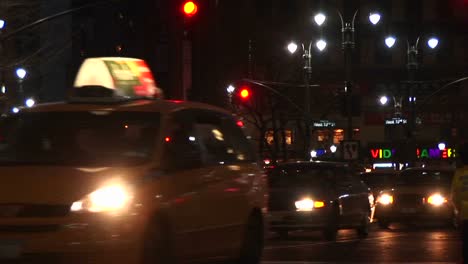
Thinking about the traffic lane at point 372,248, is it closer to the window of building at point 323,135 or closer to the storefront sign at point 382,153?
the storefront sign at point 382,153

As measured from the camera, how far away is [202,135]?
420 inches

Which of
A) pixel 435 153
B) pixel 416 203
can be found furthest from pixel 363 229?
pixel 435 153

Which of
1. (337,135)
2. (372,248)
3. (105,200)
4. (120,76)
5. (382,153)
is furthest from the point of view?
(337,135)

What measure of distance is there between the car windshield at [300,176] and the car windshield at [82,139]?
10.5m

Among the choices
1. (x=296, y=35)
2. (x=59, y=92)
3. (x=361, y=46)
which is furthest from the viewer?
(x=361, y=46)

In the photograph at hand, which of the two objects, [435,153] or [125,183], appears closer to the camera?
[125,183]

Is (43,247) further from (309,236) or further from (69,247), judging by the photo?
(309,236)

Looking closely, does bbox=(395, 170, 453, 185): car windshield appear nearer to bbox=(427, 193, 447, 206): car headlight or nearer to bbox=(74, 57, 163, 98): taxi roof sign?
bbox=(427, 193, 447, 206): car headlight

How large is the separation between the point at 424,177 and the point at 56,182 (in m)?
17.7

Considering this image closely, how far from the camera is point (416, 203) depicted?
24.0 m

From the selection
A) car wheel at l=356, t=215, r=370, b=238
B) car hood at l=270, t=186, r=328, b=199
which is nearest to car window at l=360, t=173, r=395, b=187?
car wheel at l=356, t=215, r=370, b=238

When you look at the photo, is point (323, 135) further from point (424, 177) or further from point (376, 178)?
point (424, 177)

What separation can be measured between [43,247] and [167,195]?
1.42 meters

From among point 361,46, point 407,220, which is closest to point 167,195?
point 407,220
